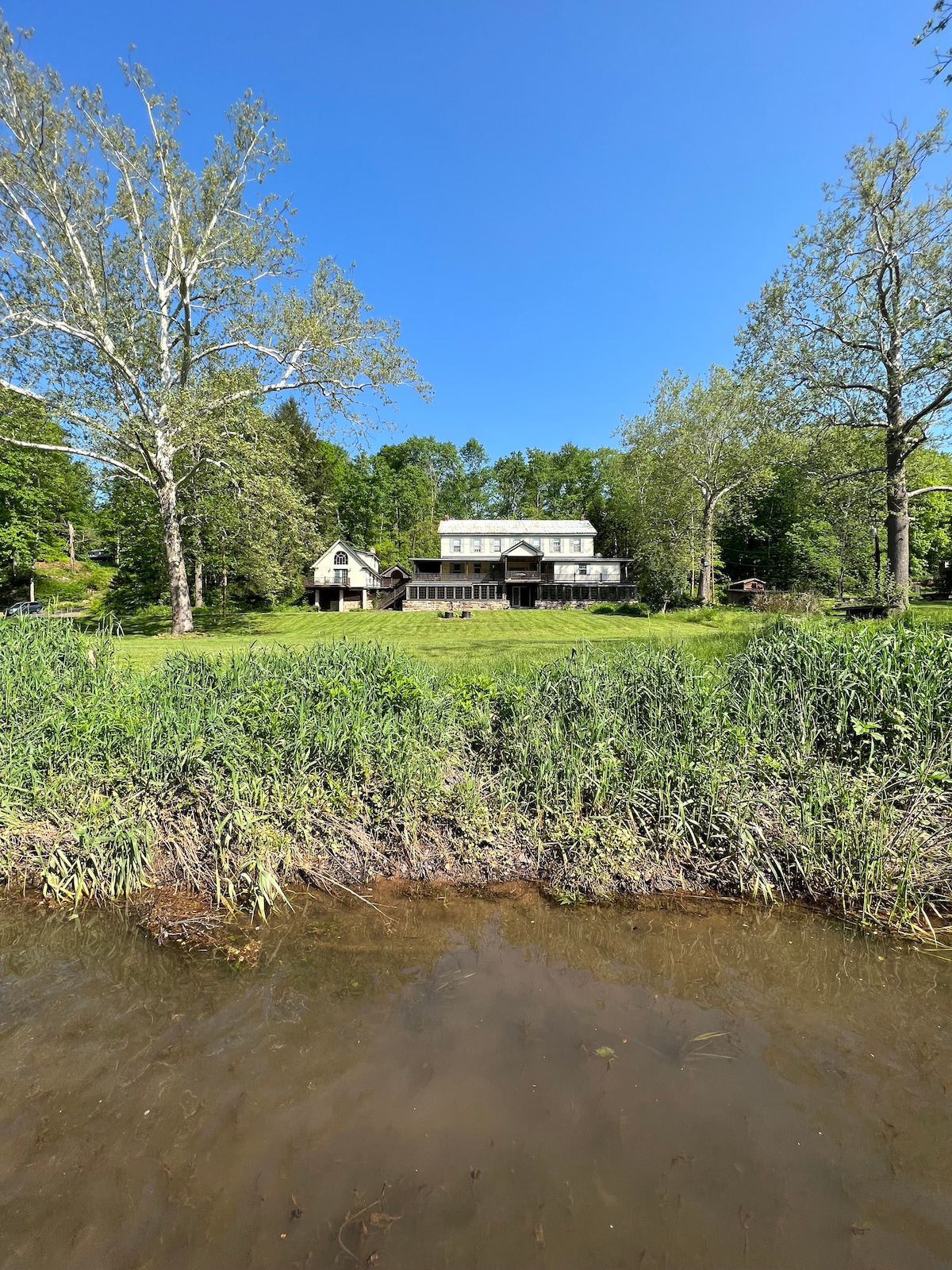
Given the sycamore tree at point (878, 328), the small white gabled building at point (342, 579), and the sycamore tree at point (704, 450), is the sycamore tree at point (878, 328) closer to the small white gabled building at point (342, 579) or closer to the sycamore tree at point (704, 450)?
the sycamore tree at point (704, 450)

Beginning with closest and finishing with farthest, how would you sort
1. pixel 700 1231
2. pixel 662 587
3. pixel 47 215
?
pixel 700 1231 → pixel 47 215 → pixel 662 587

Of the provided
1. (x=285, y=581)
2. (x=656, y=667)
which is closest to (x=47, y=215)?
(x=285, y=581)

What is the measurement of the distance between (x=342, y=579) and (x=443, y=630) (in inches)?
888

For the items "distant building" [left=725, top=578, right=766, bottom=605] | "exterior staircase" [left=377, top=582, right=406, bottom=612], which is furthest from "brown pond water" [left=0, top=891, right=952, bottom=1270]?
"distant building" [left=725, top=578, right=766, bottom=605]

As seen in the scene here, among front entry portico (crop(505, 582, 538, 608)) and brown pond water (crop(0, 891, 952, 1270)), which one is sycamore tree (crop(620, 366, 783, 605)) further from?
brown pond water (crop(0, 891, 952, 1270))

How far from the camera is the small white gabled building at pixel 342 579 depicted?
45156mm

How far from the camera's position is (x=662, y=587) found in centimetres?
3703

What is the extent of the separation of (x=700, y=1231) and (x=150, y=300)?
25.6m

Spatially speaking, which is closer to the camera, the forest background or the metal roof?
the forest background

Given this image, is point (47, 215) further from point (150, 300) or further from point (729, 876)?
point (729, 876)

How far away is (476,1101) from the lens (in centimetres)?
285

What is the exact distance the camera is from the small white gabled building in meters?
45.2

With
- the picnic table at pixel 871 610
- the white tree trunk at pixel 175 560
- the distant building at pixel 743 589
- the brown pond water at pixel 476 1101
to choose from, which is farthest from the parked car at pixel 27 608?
the distant building at pixel 743 589

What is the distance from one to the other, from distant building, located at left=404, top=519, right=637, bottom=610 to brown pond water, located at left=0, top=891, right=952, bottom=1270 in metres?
41.7
